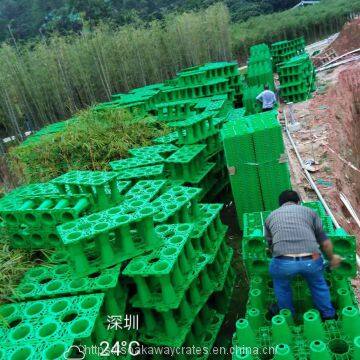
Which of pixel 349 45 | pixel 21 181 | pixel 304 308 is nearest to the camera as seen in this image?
pixel 304 308

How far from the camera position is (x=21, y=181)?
27.3ft

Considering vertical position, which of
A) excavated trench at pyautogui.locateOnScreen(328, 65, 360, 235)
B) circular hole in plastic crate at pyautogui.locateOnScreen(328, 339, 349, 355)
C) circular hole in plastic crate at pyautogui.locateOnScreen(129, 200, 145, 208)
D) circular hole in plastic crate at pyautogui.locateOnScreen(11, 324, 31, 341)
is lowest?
excavated trench at pyautogui.locateOnScreen(328, 65, 360, 235)

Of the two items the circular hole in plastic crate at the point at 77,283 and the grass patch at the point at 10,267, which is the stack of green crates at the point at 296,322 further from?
the grass patch at the point at 10,267

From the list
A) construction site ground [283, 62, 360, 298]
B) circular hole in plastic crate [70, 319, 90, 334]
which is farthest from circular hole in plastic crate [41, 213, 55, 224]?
construction site ground [283, 62, 360, 298]

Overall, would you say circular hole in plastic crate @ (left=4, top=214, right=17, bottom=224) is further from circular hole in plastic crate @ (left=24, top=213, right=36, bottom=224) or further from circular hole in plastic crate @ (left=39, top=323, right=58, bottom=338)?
circular hole in plastic crate @ (left=39, top=323, right=58, bottom=338)

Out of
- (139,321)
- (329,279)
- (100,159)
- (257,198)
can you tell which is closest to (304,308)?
(329,279)

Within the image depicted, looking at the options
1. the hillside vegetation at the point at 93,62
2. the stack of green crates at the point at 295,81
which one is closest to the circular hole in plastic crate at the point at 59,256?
the hillside vegetation at the point at 93,62

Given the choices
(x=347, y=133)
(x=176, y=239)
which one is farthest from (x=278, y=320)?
(x=347, y=133)

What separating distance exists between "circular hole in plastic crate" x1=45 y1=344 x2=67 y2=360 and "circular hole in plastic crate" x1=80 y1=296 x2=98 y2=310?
1.41 feet

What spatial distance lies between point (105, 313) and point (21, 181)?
19.2 feet

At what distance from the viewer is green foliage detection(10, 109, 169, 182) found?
276 inches

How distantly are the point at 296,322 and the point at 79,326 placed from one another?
1.79 m

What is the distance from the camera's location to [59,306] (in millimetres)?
3059

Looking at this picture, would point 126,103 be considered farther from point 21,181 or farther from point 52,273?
point 52,273
